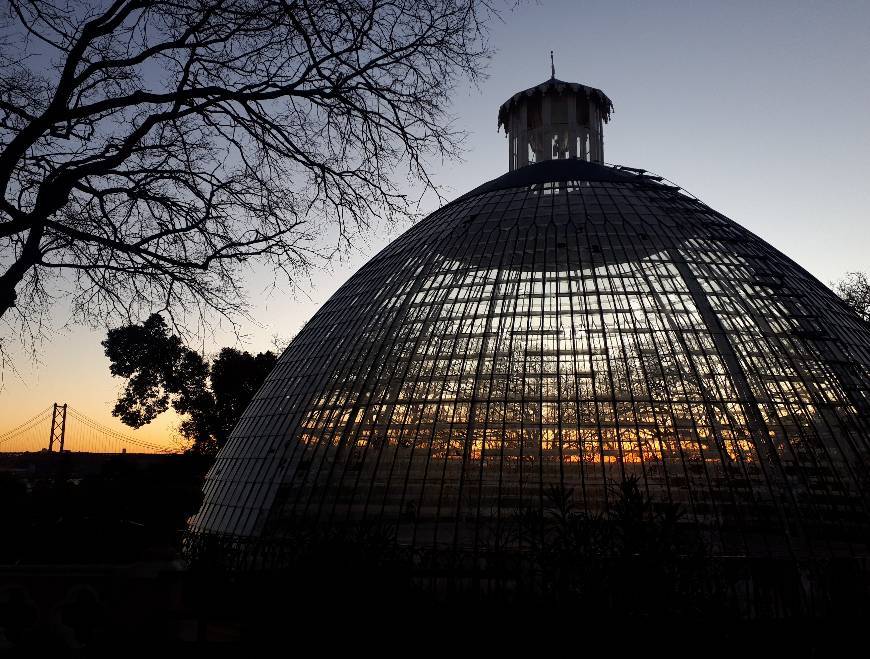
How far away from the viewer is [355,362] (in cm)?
1850

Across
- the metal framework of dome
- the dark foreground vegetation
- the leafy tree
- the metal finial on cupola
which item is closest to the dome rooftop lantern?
the metal finial on cupola

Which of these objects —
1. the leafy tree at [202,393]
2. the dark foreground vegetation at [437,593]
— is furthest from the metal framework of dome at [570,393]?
the leafy tree at [202,393]

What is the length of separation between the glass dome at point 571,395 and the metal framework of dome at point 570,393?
0.15 feet

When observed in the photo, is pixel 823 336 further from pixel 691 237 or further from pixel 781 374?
pixel 691 237

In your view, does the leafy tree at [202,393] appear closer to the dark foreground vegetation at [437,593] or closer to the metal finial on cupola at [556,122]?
the metal finial on cupola at [556,122]

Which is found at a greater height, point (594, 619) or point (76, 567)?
point (594, 619)

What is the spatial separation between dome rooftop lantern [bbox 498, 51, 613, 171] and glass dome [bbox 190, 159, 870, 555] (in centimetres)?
518

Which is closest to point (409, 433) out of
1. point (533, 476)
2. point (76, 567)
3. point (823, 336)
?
point (533, 476)

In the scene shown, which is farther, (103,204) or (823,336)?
(823,336)

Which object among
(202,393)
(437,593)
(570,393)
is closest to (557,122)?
(570,393)

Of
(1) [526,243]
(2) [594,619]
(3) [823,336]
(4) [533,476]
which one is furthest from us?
(1) [526,243]

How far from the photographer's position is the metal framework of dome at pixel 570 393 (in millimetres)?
14039

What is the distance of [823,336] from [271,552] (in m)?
14.5

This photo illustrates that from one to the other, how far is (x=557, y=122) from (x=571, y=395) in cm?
1435
